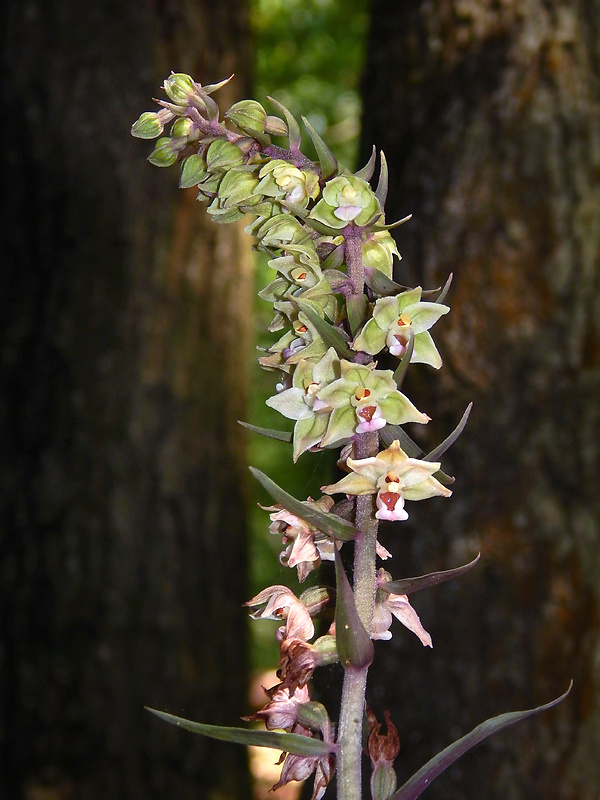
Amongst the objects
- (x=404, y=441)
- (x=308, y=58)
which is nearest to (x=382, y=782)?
(x=404, y=441)

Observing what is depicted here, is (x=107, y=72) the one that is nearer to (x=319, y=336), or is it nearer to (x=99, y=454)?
(x=99, y=454)

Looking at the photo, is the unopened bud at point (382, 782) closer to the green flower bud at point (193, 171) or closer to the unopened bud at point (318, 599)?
the unopened bud at point (318, 599)

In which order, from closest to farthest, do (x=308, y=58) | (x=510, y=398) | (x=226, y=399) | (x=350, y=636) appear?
(x=350, y=636), (x=510, y=398), (x=226, y=399), (x=308, y=58)

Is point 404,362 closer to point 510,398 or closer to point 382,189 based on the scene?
point 382,189

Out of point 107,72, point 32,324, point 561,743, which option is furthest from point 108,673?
point 107,72

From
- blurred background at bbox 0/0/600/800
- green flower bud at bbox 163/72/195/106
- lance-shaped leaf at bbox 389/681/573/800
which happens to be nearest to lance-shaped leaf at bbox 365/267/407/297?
green flower bud at bbox 163/72/195/106
